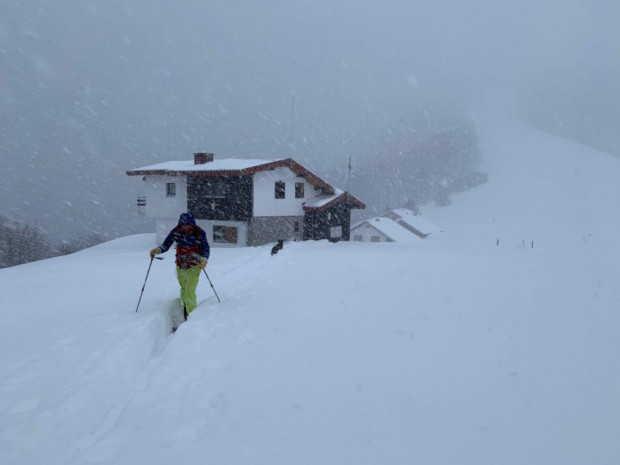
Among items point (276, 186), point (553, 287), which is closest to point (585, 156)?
point (276, 186)

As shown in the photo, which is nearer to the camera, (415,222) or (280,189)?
(280,189)

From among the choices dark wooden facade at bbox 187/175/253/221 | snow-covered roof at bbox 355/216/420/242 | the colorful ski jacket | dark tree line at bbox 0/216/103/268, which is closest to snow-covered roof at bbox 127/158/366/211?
dark wooden facade at bbox 187/175/253/221

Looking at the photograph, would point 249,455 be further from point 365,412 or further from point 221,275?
point 221,275

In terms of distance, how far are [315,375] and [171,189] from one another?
2717 centimetres

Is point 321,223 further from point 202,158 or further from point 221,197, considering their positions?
point 202,158

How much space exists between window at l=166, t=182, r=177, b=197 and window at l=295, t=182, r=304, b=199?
7520 mm

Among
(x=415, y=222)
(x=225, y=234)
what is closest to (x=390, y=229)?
(x=415, y=222)

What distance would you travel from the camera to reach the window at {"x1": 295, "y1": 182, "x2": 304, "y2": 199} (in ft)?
98.6

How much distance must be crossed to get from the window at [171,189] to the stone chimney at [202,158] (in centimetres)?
198

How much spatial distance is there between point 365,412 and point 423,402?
1.87 ft

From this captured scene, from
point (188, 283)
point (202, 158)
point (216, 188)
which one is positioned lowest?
point (188, 283)

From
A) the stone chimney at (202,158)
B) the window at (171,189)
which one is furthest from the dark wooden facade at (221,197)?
the stone chimney at (202,158)

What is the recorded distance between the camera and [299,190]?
99.4ft

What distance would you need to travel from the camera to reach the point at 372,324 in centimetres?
694
